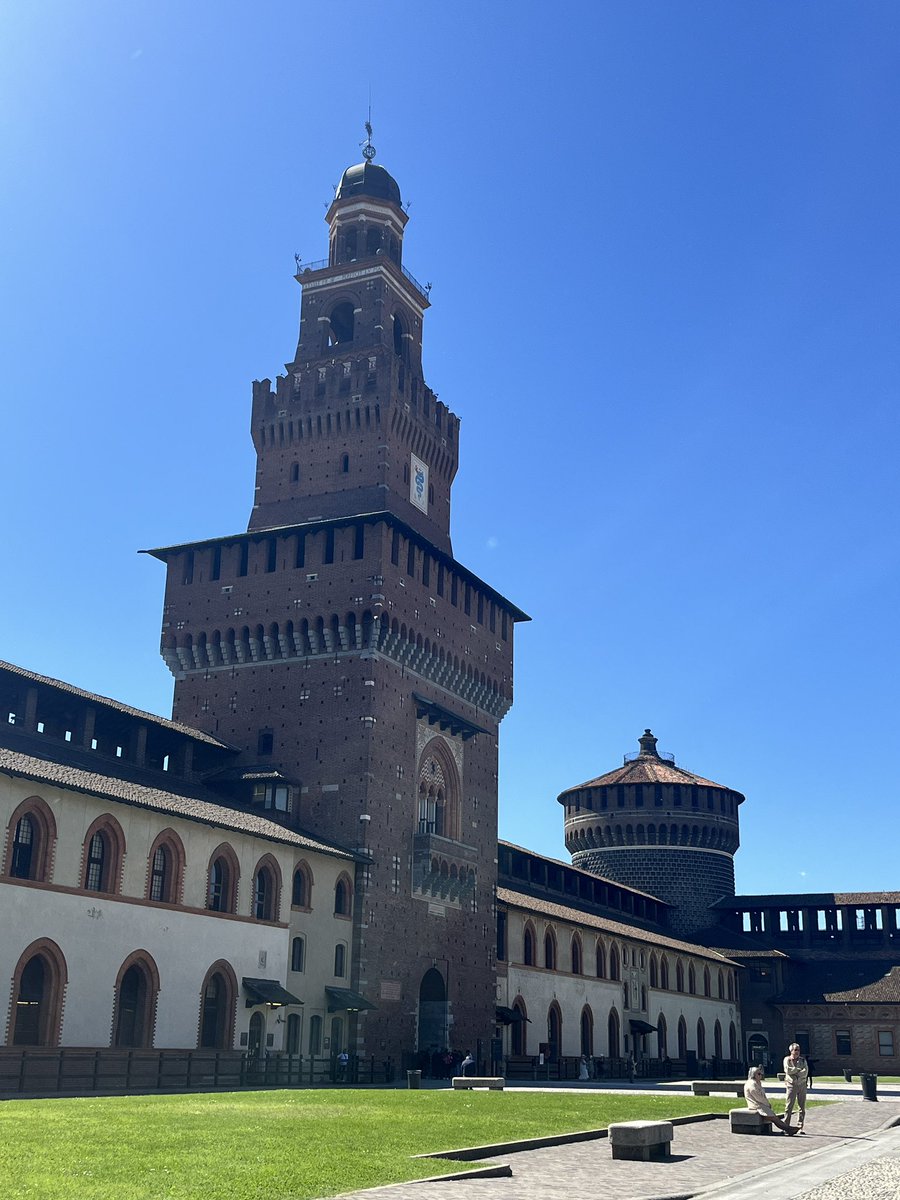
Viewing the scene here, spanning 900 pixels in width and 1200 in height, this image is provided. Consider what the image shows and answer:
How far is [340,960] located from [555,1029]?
2114 centimetres

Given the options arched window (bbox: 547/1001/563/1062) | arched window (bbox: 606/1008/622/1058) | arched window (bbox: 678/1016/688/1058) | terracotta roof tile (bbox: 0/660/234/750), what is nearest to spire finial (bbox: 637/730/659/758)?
arched window (bbox: 678/1016/688/1058)

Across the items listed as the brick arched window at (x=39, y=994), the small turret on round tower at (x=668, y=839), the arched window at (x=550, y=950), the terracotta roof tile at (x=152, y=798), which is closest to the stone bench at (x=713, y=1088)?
the terracotta roof tile at (x=152, y=798)

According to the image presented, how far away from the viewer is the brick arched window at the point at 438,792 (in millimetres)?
55750

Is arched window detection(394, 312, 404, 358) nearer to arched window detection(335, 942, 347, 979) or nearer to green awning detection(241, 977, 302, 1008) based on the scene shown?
arched window detection(335, 942, 347, 979)

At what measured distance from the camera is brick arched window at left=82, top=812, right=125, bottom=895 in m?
37.3

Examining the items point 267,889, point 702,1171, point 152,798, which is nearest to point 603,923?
point 267,889

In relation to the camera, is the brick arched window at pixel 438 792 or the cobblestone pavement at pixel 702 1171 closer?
the cobblestone pavement at pixel 702 1171

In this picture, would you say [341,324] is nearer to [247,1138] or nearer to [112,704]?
[112,704]

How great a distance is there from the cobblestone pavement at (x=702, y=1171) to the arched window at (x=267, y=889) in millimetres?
20658

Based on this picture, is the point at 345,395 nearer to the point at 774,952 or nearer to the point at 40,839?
the point at 40,839

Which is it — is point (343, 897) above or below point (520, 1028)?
above

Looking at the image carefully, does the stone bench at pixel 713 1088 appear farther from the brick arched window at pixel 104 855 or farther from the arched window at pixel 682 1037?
the arched window at pixel 682 1037

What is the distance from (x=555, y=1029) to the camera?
2564 inches

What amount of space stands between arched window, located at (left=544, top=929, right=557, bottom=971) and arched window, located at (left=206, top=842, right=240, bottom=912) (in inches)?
1080
